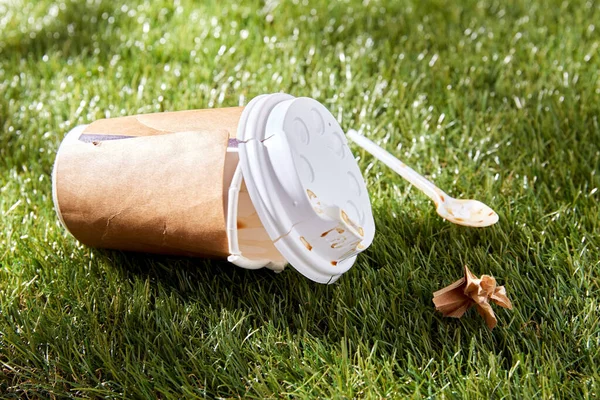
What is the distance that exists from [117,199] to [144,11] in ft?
4.82

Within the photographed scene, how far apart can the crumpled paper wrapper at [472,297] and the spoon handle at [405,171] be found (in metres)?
0.32

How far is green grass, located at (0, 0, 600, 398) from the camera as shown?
136 cm

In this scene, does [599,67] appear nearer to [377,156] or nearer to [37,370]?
[377,156]

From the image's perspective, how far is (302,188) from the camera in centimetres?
133

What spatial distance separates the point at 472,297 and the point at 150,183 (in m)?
0.69

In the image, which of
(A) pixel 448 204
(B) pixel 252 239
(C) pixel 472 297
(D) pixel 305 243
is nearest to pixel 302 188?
(D) pixel 305 243

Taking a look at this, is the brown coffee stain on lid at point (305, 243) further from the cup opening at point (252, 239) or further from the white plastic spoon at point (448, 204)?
the white plastic spoon at point (448, 204)

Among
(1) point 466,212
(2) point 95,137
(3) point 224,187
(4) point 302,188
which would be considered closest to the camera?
(4) point 302,188

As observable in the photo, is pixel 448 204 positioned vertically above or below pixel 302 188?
below

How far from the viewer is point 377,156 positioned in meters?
1.79

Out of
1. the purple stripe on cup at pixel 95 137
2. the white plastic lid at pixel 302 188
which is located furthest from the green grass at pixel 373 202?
the purple stripe on cup at pixel 95 137

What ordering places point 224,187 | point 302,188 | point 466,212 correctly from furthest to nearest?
1. point 466,212
2. point 224,187
3. point 302,188

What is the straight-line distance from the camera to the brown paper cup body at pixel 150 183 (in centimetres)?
139

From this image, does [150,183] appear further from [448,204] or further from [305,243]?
[448,204]
